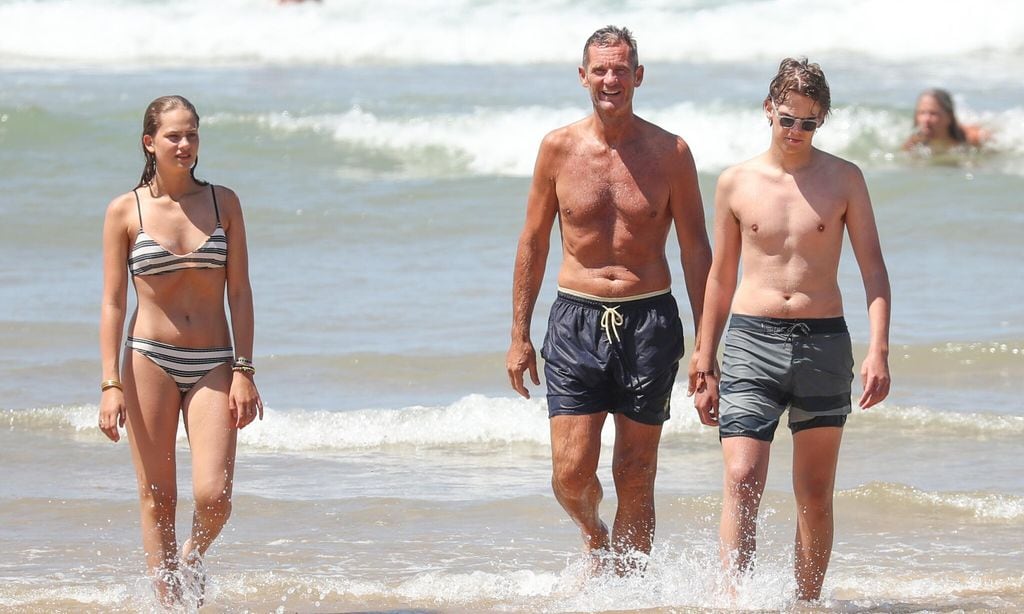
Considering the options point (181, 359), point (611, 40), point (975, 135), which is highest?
point (611, 40)

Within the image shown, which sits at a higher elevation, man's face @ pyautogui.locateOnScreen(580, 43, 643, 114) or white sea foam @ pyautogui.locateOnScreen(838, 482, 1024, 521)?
man's face @ pyautogui.locateOnScreen(580, 43, 643, 114)

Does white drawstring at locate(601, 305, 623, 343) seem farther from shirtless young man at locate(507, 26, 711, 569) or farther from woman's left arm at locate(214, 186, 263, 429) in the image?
woman's left arm at locate(214, 186, 263, 429)

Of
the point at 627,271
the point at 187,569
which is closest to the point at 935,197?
the point at 627,271

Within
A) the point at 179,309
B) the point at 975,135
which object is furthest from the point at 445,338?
the point at 975,135

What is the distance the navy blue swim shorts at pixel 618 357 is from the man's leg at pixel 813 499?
57 centimetres

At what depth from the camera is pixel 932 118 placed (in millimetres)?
15469

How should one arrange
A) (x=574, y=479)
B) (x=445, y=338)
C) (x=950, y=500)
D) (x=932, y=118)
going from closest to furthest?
(x=574, y=479) → (x=950, y=500) → (x=445, y=338) → (x=932, y=118)

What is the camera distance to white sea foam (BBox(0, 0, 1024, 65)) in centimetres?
2517

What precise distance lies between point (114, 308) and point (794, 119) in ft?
7.83

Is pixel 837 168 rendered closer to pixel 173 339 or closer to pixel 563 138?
pixel 563 138

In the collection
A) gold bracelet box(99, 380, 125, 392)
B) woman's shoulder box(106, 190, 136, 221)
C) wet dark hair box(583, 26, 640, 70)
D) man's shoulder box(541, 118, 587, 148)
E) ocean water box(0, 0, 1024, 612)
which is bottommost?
ocean water box(0, 0, 1024, 612)

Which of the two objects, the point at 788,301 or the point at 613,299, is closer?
the point at 788,301

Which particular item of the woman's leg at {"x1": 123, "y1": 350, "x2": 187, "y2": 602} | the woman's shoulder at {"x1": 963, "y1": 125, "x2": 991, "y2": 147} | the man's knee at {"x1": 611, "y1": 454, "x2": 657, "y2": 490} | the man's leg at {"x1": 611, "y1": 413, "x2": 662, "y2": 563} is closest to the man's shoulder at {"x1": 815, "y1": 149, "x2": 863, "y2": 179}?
the man's leg at {"x1": 611, "y1": 413, "x2": 662, "y2": 563}

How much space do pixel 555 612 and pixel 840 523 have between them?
1.98 m
